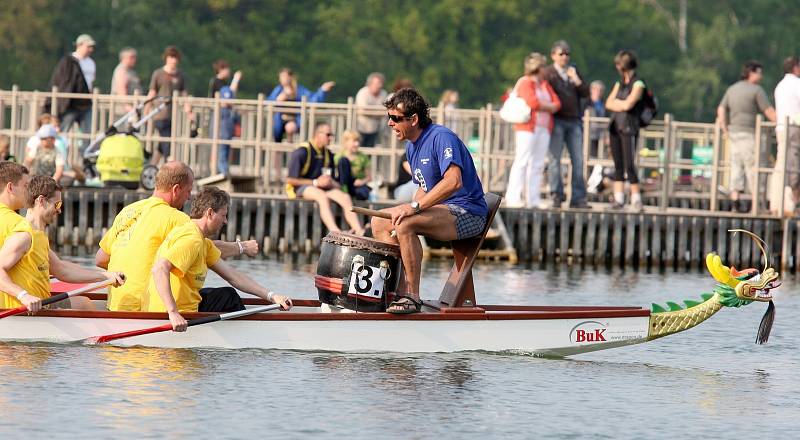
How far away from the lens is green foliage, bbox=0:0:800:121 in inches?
2074

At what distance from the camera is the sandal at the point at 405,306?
510 inches

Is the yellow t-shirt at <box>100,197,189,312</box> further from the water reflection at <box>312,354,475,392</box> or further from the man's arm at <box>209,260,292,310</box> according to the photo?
the water reflection at <box>312,354,475,392</box>

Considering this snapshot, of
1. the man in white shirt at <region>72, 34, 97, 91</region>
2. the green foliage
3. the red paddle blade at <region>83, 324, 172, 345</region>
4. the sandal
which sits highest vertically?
the green foliage

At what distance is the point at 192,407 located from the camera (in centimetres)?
1123

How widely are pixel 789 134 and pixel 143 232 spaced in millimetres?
11529

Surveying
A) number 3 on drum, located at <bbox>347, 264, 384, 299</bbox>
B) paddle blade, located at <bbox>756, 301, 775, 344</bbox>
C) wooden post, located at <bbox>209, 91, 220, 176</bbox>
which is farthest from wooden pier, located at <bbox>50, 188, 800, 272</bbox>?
number 3 on drum, located at <bbox>347, 264, 384, 299</bbox>

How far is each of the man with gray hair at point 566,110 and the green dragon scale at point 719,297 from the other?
861 cm

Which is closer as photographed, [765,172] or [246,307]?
[246,307]

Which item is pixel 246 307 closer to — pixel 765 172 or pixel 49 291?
pixel 49 291

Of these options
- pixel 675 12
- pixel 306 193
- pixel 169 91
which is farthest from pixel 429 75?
pixel 306 193

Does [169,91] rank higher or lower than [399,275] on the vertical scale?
higher

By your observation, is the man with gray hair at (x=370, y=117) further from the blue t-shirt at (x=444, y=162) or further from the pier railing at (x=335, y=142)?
the blue t-shirt at (x=444, y=162)

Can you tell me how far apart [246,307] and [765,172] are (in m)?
10.2

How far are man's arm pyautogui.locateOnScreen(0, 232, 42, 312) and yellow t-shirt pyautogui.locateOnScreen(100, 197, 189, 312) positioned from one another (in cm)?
60
